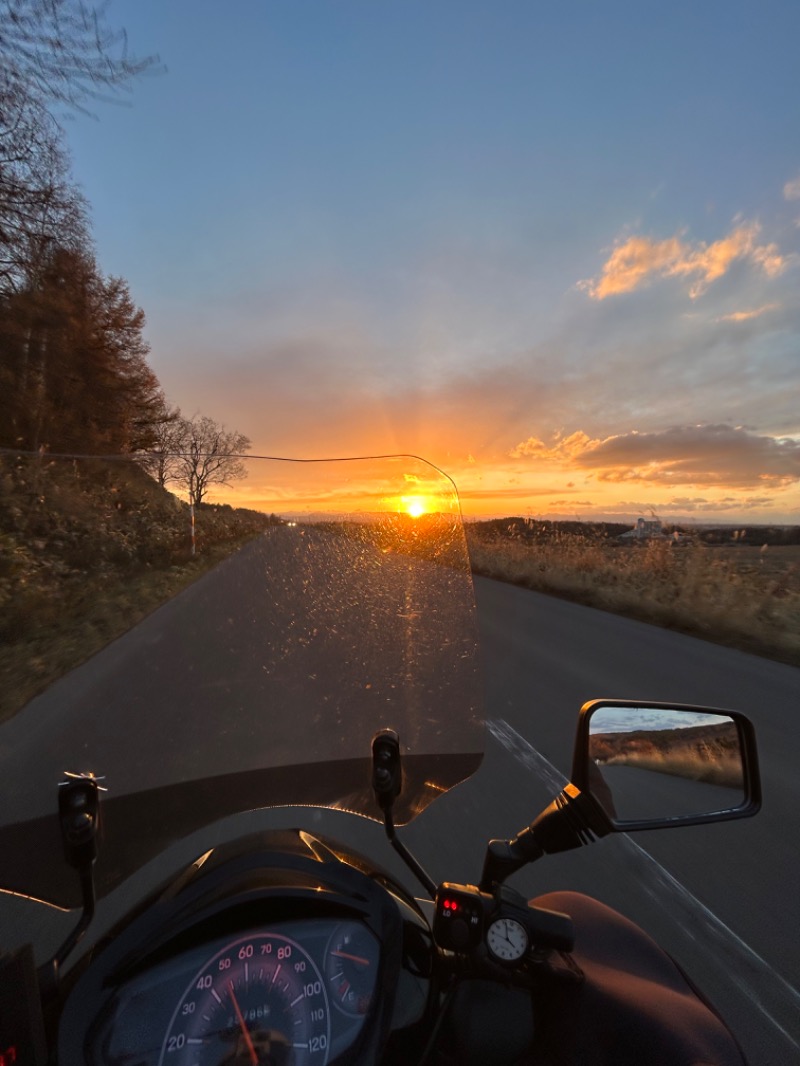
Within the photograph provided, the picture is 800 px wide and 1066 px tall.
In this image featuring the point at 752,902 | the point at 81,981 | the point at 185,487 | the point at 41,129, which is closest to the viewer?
the point at 81,981

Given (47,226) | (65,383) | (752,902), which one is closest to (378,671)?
(752,902)

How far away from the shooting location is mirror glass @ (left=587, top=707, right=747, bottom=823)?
1.89 metres

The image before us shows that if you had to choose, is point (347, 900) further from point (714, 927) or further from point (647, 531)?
point (647, 531)

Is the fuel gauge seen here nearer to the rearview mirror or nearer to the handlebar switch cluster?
the handlebar switch cluster

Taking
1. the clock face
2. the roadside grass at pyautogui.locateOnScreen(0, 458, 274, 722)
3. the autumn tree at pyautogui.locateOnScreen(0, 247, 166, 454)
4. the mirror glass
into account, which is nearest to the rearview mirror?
the mirror glass

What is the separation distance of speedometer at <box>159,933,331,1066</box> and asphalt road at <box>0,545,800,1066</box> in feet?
5.85

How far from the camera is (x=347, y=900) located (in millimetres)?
1357

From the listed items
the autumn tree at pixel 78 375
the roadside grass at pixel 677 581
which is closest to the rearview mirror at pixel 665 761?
the autumn tree at pixel 78 375

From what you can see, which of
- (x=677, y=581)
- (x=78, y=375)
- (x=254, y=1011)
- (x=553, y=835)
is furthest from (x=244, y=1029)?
(x=677, y=581)

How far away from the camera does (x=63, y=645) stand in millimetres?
7473

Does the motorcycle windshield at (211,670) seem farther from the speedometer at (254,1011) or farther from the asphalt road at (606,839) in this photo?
the speedometer at (254,1011)

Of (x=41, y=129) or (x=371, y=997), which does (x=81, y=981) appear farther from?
(x=41, y=129)

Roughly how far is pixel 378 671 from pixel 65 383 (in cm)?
437

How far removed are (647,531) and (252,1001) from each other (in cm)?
1699
